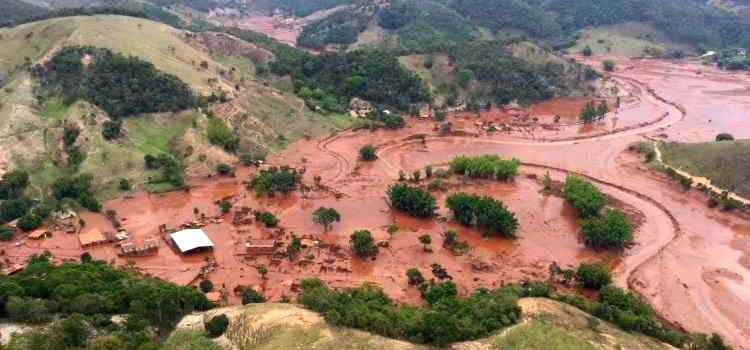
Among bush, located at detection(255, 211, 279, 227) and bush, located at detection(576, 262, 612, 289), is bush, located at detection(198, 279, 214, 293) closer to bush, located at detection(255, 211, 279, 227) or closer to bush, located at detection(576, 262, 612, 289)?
bush, located at detection(255, 211, 279, 227)

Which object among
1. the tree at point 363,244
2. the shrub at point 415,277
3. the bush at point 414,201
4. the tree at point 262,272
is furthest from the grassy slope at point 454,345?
the bush at point 414,201

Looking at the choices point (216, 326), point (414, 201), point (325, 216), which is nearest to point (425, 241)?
A: point (414, 201)

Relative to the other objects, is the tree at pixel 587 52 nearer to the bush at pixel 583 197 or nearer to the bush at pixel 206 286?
the bush at pixel 583 197

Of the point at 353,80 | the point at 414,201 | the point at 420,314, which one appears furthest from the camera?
the point at 353,80

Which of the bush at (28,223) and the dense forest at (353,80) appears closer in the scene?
the bush at (28,223)

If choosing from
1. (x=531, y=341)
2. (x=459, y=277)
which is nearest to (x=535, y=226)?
(x=459, y=277)

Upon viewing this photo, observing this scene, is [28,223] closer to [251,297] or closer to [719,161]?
[251,297]

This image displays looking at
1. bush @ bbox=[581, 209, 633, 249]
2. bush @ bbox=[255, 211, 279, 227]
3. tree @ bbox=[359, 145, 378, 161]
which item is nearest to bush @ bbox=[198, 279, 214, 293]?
bush @ bbox=[255, 211, 279, 227]
